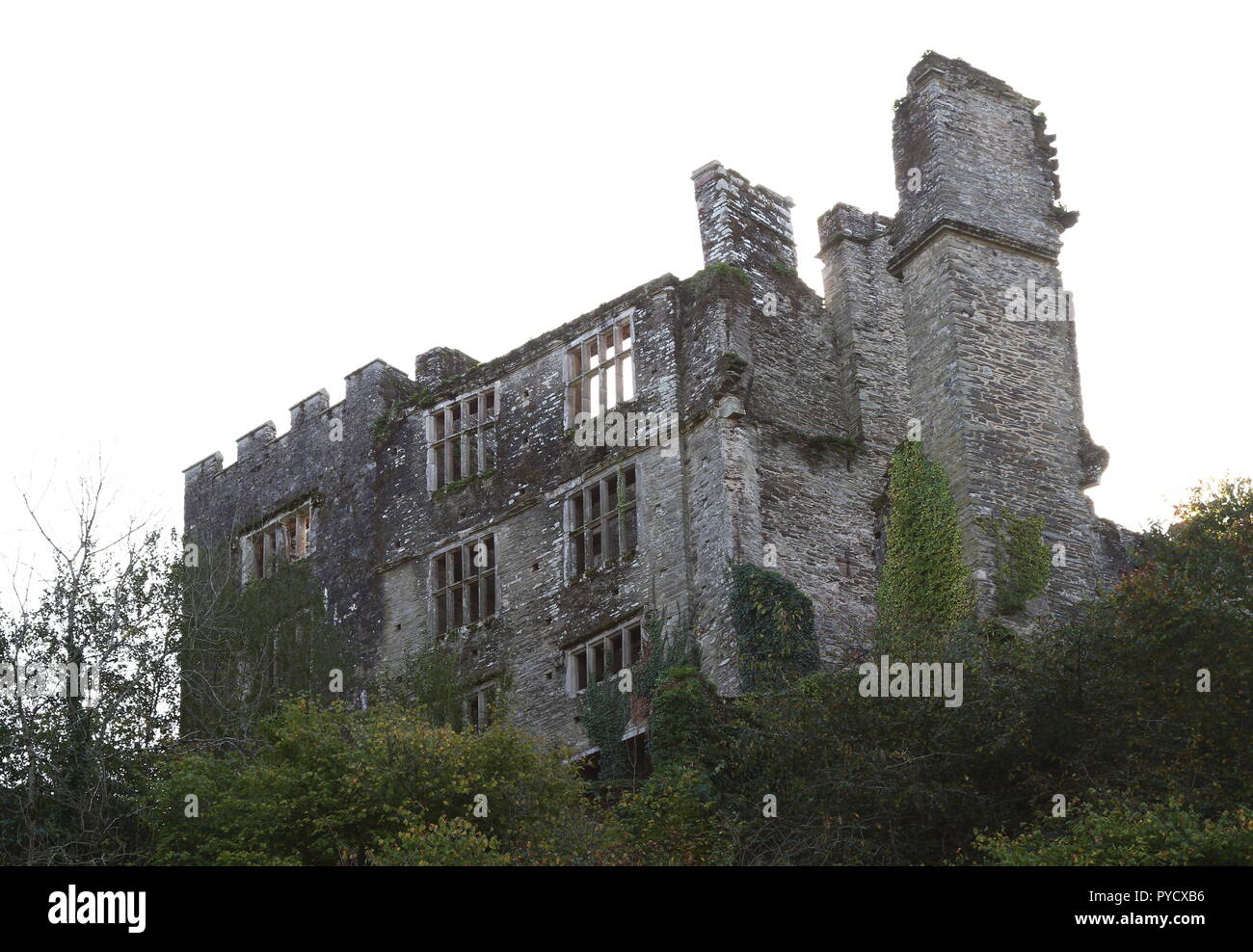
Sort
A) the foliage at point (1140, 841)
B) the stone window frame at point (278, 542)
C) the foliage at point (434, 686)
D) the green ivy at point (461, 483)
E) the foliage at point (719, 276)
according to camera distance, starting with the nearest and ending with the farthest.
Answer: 1. the foliage at point (1140, 841)
2. the foliage at point (434, 686)
3. the foliage at point (719, 276)
4. the green ivy at point (461, 483)
5. the stone window frame at point (278, 542)

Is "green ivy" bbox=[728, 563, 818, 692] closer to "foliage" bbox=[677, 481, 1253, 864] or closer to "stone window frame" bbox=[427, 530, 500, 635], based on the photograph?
"foliage" bbox=[677, 481, 1253, 864]

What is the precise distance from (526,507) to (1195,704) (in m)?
14.3

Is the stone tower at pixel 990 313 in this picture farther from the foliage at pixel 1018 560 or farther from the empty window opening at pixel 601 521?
the empty window opening at pixel 601 521

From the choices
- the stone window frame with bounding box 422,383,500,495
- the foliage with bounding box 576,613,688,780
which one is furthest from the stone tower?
the stone window frame with bounding box 422,383,500,495

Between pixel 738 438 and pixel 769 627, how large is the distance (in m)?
3.77

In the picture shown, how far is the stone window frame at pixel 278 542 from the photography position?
121ft

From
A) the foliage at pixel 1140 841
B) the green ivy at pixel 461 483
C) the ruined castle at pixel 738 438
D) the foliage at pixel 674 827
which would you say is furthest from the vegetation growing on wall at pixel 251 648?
the foliage at pixel 1140 841

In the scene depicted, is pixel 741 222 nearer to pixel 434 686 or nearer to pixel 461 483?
pixel 461 483

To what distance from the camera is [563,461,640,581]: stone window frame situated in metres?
30.9

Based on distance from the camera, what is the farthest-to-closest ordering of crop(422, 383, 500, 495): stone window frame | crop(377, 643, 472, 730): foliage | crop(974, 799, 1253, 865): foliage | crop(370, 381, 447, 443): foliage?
crop(370, 381, 447, 443): foliage
crop(422, 383, 500, 495): stone window frame
crop(377, 643, 472, 730): foliage
crop(974, 799, 1253, 865): foliage

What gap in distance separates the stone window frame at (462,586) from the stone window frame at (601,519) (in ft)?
5.97

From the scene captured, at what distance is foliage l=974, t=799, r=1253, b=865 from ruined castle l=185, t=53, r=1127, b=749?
7528 mm
